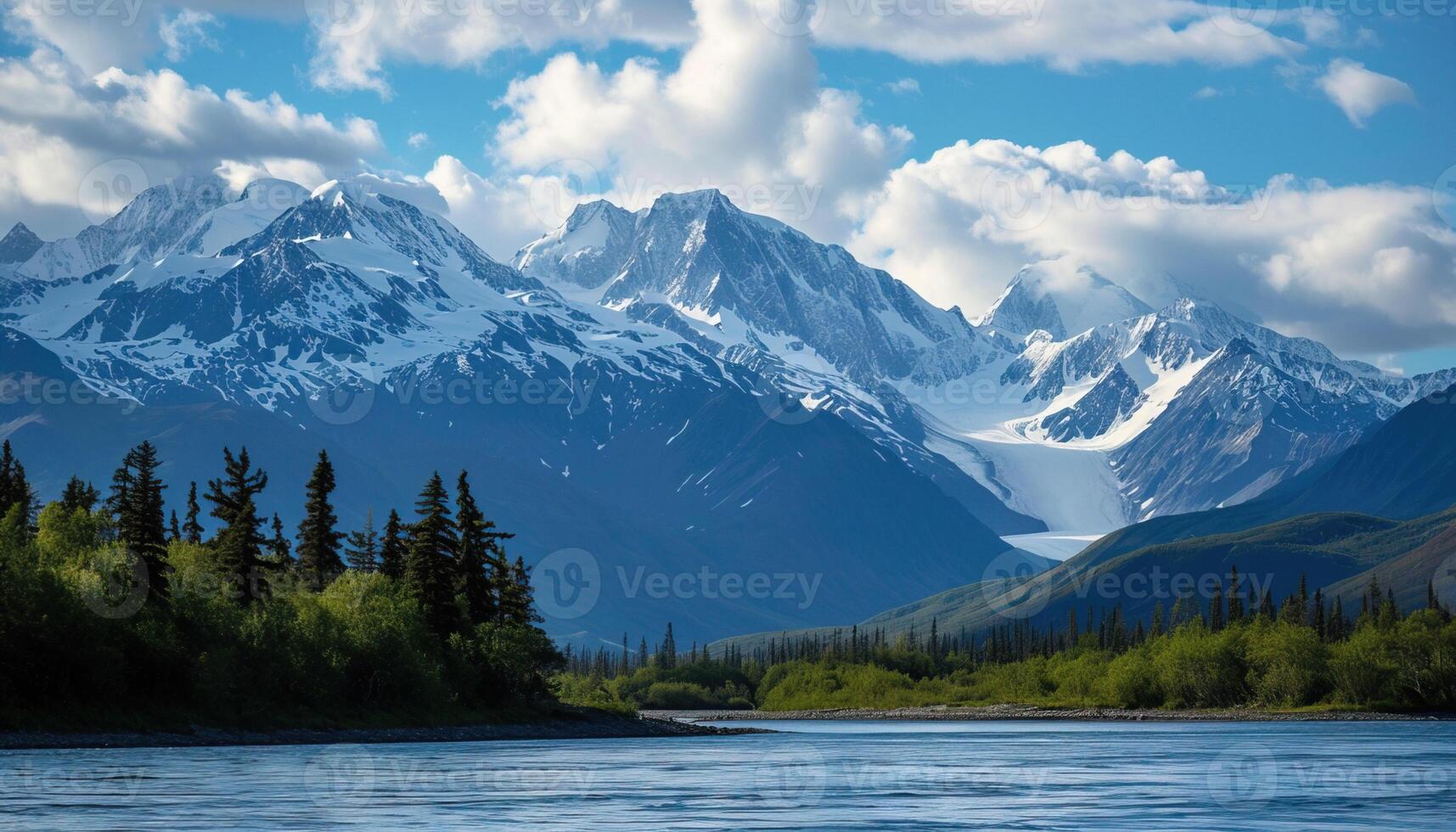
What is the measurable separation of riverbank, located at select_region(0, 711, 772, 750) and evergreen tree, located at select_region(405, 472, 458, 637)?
10.1m

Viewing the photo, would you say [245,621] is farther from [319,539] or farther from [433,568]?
[319,539]

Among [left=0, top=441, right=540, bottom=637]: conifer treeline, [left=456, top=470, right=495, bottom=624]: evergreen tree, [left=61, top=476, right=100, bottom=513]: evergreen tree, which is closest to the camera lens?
[left=0, top=441, right=540, bottom=637]: conifer treeline

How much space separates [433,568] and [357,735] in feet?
71.1

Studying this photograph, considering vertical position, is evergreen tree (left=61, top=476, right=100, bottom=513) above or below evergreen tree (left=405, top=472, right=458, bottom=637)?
above

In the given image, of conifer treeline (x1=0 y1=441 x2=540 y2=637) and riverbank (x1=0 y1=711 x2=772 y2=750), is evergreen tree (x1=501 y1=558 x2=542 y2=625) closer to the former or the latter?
conifer treeline (x1=0 y1=441 x2=540 y2=637)

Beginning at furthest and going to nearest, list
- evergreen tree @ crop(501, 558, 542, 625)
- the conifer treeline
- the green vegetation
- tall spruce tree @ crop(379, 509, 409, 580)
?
evergreen tree @ crop(501, 558, 542, 625) → tall spruce tree @ crop(379, 509, 409, 580) → the conifer treeline → the green vegetation

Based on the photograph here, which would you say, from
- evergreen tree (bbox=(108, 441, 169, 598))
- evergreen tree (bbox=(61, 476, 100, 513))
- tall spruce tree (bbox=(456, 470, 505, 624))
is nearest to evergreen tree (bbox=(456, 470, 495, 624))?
tall spruce tree (bbox=(456, 470, 505, 624))

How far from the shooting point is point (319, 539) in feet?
530

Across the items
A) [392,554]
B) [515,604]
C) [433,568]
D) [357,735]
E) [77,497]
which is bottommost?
[357,735]

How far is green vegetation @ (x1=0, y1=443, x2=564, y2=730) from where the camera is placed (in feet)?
383

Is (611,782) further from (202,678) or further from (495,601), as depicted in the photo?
(495,601)

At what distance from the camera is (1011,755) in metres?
138

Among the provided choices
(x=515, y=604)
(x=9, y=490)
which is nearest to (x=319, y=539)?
(x=515, y=604)

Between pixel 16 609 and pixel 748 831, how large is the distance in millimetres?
60541
